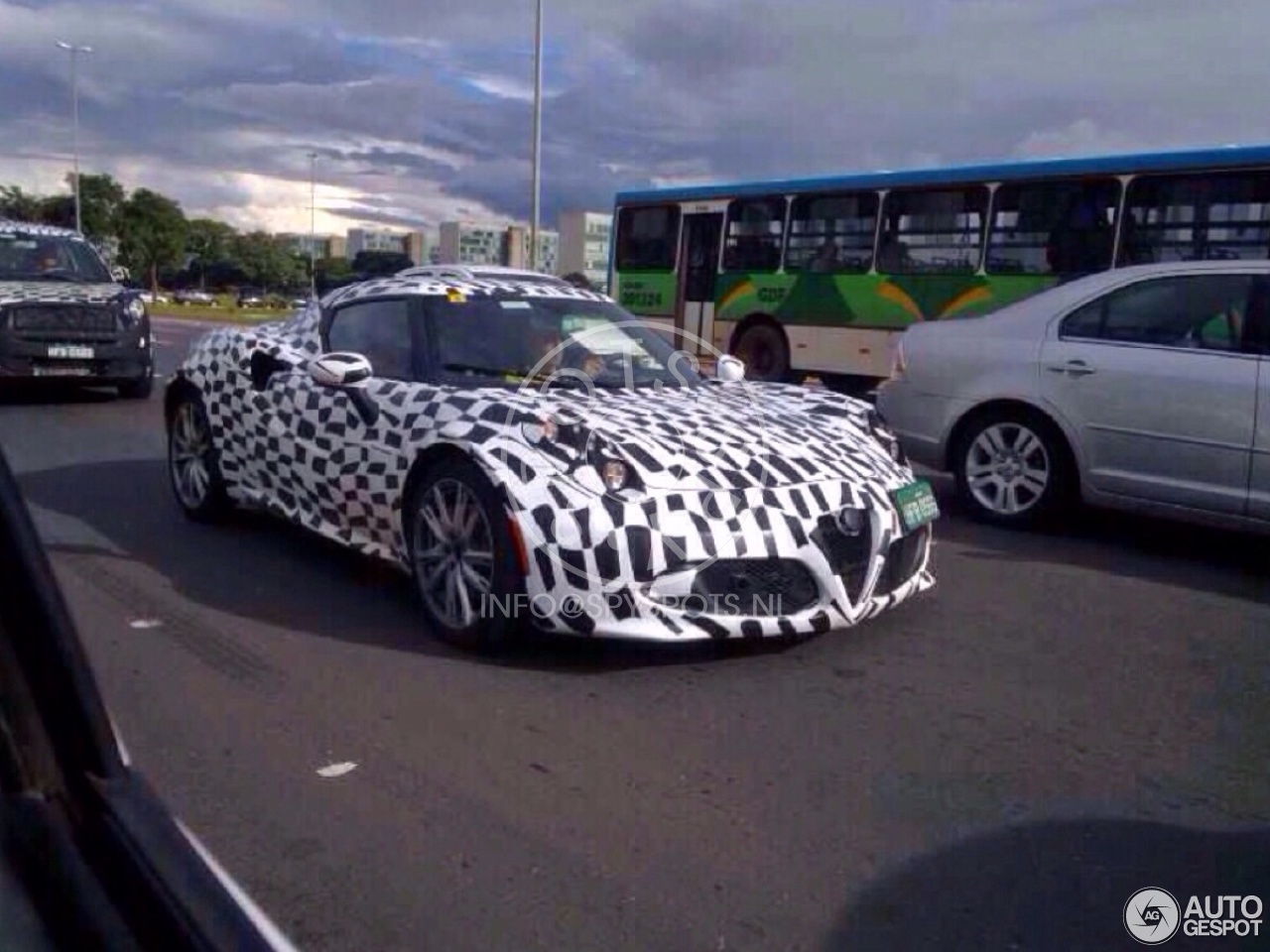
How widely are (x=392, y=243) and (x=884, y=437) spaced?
53499 millimetres

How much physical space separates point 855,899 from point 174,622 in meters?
3.20

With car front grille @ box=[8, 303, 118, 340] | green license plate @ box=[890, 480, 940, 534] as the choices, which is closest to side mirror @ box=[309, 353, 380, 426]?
green license plate @ box=[890, 480, 940, 534]

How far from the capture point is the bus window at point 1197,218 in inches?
435

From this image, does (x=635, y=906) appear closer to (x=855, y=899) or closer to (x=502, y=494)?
(x=855, y=899)

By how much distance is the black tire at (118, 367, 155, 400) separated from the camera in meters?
12.9

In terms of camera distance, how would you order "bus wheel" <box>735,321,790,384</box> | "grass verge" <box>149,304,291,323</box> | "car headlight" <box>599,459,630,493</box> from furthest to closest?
"grass verge" <box>149,304,291,323</box>
"bus wheel" <box>735,321,790,384</box>
"car headlight" <box>599,459,630,493</box>

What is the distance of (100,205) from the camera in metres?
58.1

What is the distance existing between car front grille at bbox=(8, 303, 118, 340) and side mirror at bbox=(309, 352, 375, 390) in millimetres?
7781

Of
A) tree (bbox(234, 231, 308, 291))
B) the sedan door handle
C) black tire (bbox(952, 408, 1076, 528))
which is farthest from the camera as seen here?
tree (bbox(234, 231, 308, 291))

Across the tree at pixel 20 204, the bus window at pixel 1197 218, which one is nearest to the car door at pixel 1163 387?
the bus window at pixel 1197 218

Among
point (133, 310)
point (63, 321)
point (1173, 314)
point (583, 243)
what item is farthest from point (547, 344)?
point (583, 243)

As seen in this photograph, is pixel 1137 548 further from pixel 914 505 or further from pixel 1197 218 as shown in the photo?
pixel 1197 218

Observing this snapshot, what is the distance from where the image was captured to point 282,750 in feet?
12.5

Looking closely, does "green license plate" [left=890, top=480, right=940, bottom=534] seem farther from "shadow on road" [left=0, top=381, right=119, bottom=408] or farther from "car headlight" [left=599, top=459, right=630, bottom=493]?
"shadow on road" [left=0, top=381, right=119, bottom=408]
